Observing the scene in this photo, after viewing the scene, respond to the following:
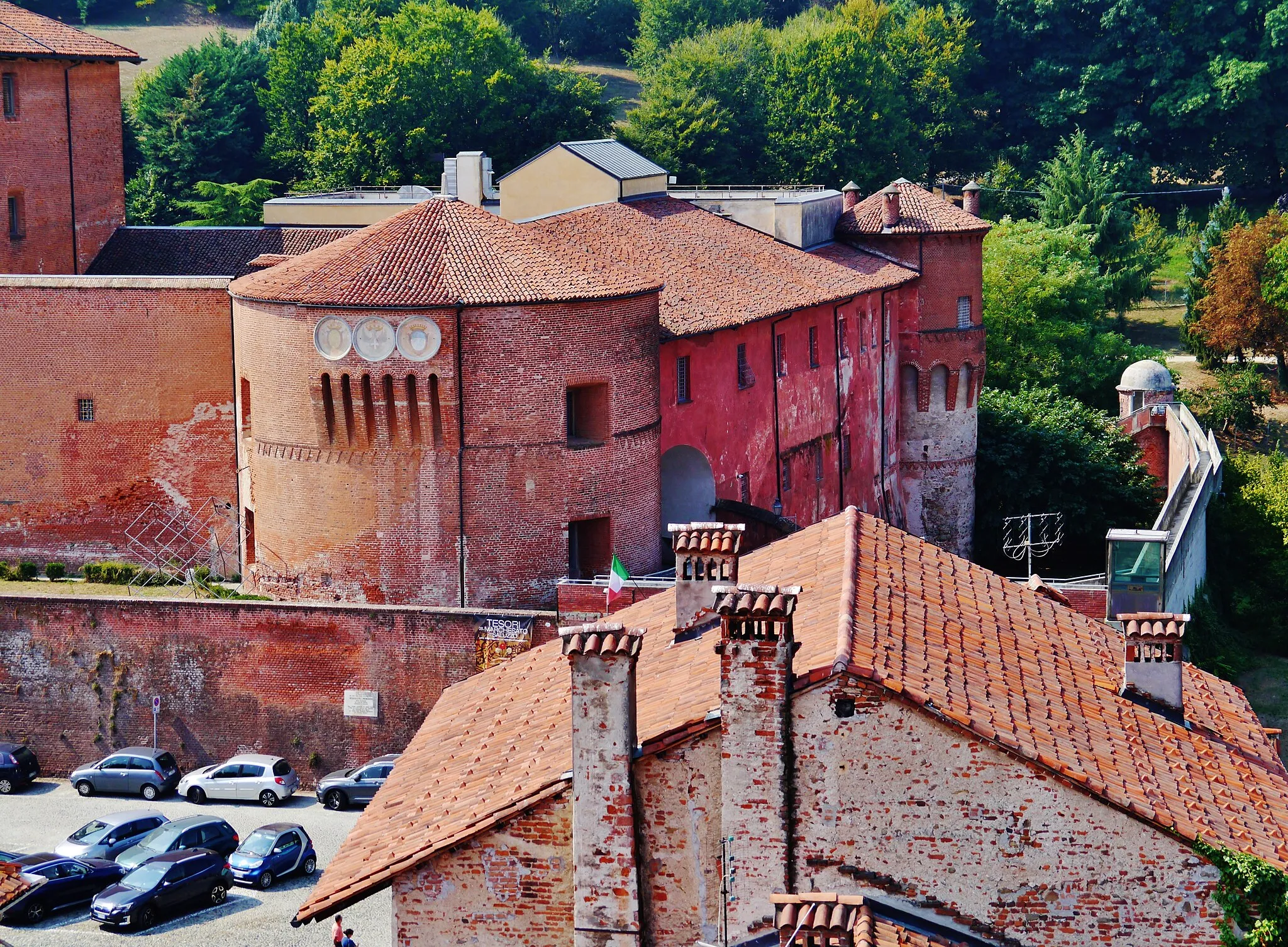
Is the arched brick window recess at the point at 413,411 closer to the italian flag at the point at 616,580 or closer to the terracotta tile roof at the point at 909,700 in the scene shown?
the italian flag at the point at 616,580

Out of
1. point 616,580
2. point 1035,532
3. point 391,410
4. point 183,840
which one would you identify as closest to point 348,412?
point 391,410

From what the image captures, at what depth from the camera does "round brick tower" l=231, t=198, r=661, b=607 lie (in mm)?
40812

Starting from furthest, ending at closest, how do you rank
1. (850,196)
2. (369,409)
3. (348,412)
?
(850,196) < (348,412) < (369,409)

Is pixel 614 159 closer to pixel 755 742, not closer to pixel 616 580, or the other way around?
pixel 616 580

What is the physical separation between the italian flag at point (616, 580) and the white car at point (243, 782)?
22.1ft

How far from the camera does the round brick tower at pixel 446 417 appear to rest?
1607 inches

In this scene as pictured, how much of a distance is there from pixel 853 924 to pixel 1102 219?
2931 inches

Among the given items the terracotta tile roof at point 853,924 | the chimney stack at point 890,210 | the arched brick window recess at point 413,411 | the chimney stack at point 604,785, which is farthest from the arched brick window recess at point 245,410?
the terracotta tile roof at point 853,924

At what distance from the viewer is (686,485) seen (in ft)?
156

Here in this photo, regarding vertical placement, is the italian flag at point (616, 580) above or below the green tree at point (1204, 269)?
below

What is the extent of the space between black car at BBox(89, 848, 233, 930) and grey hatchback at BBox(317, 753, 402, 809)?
15.4 ft

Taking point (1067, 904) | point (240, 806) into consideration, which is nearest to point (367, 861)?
point (1067, 904)

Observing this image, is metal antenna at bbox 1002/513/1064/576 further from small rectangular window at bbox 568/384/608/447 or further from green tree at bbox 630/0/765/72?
green tree at bbox 630/0/765/72

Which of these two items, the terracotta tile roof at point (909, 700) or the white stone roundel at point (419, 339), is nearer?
the terracotta tile roof at point (909, 700)
